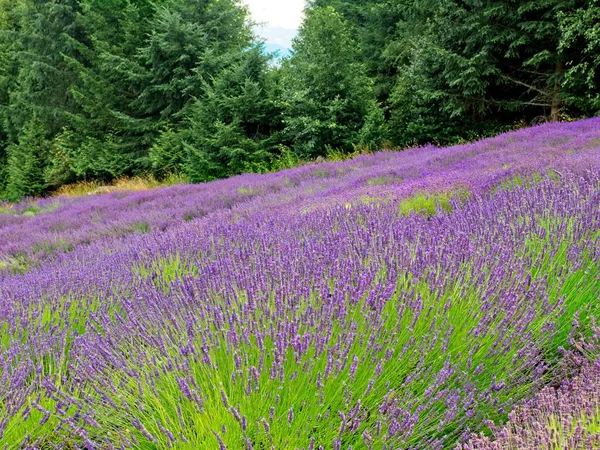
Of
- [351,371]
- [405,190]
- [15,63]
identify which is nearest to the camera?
[351,371]

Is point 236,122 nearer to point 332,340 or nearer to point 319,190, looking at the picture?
point 319,190

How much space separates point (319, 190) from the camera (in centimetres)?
605

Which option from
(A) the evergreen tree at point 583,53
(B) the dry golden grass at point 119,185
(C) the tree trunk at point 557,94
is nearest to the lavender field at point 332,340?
(A) the evergreen tree at point 583,53

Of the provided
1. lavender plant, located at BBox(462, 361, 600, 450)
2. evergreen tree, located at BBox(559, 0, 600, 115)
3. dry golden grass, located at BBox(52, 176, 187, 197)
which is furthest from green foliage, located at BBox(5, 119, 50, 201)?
lavender plant, located at BBox(462, 361, 600, 450)

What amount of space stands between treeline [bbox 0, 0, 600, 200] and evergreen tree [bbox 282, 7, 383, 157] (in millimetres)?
41

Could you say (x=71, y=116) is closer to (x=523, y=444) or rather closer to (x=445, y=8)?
(x=445, y=8)

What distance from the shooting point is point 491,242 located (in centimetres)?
236

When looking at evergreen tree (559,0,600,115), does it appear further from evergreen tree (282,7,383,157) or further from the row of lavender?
evergreen tree (282,7,383,157)

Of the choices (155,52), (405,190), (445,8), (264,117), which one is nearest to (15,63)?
(155,52)

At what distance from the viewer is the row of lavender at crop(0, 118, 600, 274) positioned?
448cm

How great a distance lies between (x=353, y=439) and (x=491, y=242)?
1.30m

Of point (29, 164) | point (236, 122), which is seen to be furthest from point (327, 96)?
point (29, 164)

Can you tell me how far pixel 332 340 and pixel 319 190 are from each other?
14.6 feet

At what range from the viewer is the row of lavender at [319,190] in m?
4.48
